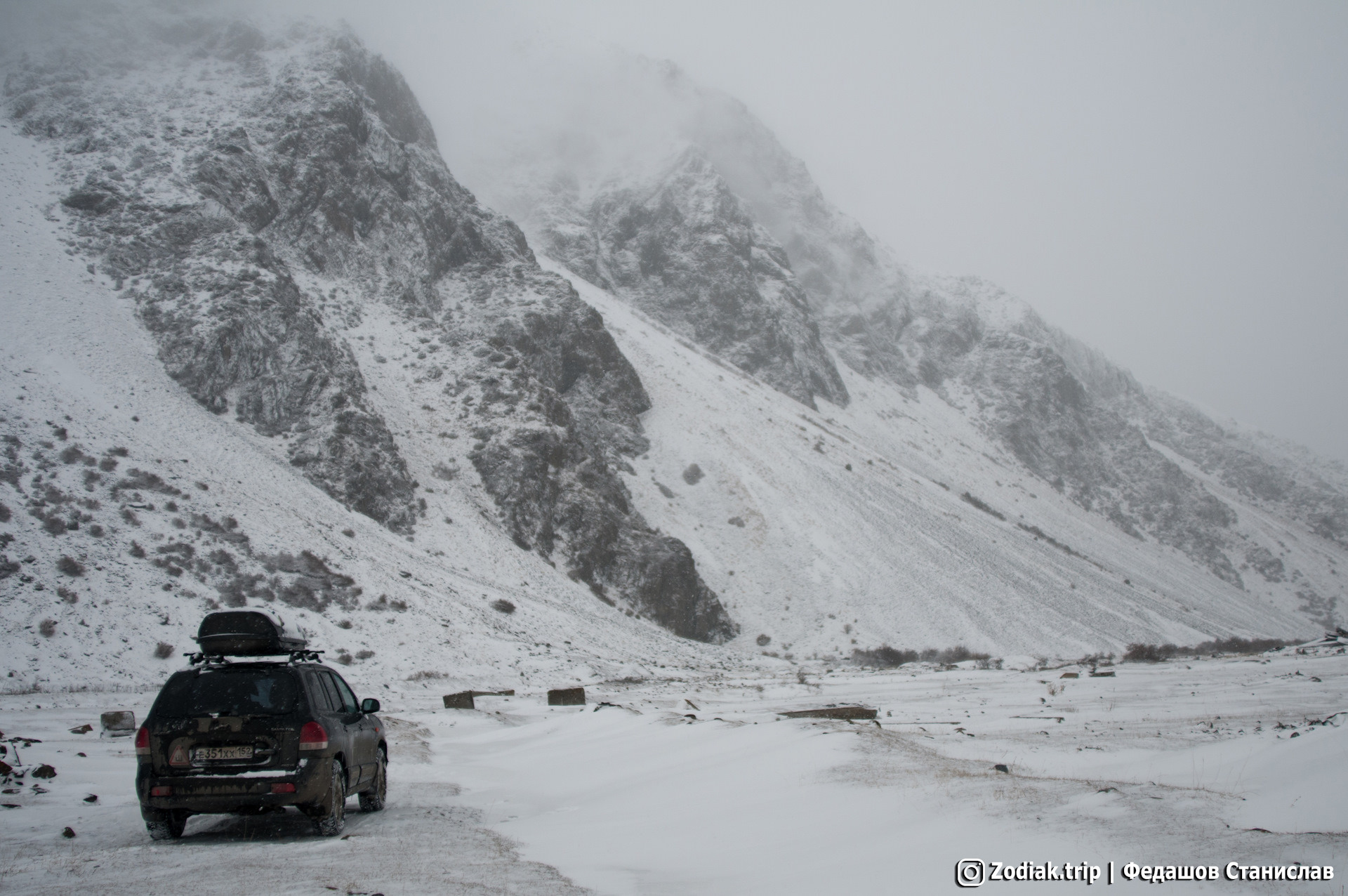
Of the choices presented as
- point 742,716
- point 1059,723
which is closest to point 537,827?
point 742,716

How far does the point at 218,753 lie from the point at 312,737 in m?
0.82

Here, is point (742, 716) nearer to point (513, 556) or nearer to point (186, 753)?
point (186, 753)

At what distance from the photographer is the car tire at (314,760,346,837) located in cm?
784

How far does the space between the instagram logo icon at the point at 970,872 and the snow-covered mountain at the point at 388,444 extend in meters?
22.6

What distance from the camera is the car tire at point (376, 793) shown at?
31.3ft

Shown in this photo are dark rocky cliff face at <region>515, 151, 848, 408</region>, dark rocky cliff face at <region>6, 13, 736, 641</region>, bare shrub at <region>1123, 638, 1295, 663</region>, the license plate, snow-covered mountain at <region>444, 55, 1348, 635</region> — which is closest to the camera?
the license plate

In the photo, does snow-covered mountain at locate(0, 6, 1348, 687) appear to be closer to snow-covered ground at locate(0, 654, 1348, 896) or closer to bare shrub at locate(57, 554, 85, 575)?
bare shrub at locate(57, 554, 85, 575)

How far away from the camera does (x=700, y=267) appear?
92.8 metres

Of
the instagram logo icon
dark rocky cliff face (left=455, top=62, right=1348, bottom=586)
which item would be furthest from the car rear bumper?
dark rocky cliff face (left=455, top=62, right=1348, bottom=586)

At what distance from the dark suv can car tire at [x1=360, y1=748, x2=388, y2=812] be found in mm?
1406

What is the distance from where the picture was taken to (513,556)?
3953 centimetres

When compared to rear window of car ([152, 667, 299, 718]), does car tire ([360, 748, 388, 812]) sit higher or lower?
lower

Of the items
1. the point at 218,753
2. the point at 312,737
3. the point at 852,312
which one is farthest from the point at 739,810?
the point at 852,312

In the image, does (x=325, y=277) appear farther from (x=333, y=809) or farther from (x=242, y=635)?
(x=333, y=809)
